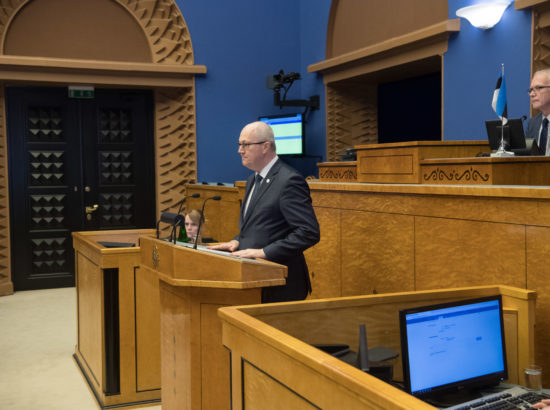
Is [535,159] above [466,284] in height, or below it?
above

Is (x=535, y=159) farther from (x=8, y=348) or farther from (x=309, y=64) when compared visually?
(x=309, y=64)

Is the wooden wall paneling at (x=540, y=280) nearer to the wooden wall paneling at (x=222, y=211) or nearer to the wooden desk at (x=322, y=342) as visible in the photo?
the wooden desk at (x=322, y=342)

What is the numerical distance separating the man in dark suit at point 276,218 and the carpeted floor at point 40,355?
1559mm

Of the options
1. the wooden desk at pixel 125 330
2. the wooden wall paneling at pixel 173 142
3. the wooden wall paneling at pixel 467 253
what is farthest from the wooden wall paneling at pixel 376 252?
the wooden wall paneling at pixel 173 142

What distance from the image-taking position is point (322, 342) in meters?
2.08

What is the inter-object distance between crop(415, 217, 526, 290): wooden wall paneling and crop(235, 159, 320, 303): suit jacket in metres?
0.73

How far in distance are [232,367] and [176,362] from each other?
98 centimetres

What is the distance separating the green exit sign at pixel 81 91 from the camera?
752cm

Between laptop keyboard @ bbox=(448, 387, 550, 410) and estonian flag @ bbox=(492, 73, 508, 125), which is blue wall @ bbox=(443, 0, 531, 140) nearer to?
estonian flag @ bbox=(492, 73, 508, 125)

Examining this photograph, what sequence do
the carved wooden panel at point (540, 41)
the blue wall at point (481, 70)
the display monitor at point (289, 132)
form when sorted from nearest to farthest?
the carved wooden panel at point (540, 41) < the blue wall at point (481, 70) < the display monitor at point (289, 132)

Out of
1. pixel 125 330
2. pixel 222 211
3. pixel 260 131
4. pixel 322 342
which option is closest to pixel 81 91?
pixel 222 211

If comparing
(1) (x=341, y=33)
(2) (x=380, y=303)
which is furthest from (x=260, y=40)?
(2) (x=380, y=303)

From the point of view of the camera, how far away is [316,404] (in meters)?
1.50

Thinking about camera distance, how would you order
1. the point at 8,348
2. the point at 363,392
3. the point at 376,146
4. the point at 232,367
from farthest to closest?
the point at 8,348
the point at 376,146
the point at 232,367
the point at 363,392
